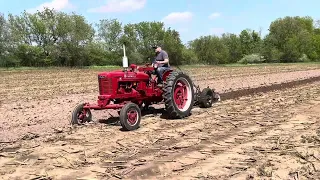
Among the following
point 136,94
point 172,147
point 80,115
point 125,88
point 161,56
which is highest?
point 161,56

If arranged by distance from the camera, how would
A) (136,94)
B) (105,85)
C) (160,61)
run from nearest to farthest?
(105,85), (136,94), (160,61)

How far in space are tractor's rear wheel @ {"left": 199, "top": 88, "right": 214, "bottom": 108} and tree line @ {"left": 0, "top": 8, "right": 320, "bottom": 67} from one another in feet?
98.5

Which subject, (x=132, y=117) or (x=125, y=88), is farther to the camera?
(x=125, y=88)

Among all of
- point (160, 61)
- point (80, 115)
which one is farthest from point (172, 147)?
point (160, 61)

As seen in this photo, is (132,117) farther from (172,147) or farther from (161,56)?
(161,56)

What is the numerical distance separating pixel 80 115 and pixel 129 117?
1.35m

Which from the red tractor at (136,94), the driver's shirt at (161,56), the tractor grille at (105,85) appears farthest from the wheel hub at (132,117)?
the driver's shirt at (161,56)

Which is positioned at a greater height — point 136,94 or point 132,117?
point 136,94

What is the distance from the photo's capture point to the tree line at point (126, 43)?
52625mm

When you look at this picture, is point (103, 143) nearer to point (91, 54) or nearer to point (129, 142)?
point (129, 142)

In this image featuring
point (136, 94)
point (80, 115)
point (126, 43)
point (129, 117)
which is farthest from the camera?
point (126, 43)

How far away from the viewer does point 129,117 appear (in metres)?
7.48

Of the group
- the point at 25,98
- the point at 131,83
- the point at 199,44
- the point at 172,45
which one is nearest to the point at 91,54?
the point at 172,45

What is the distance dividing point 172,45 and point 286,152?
5853cm
